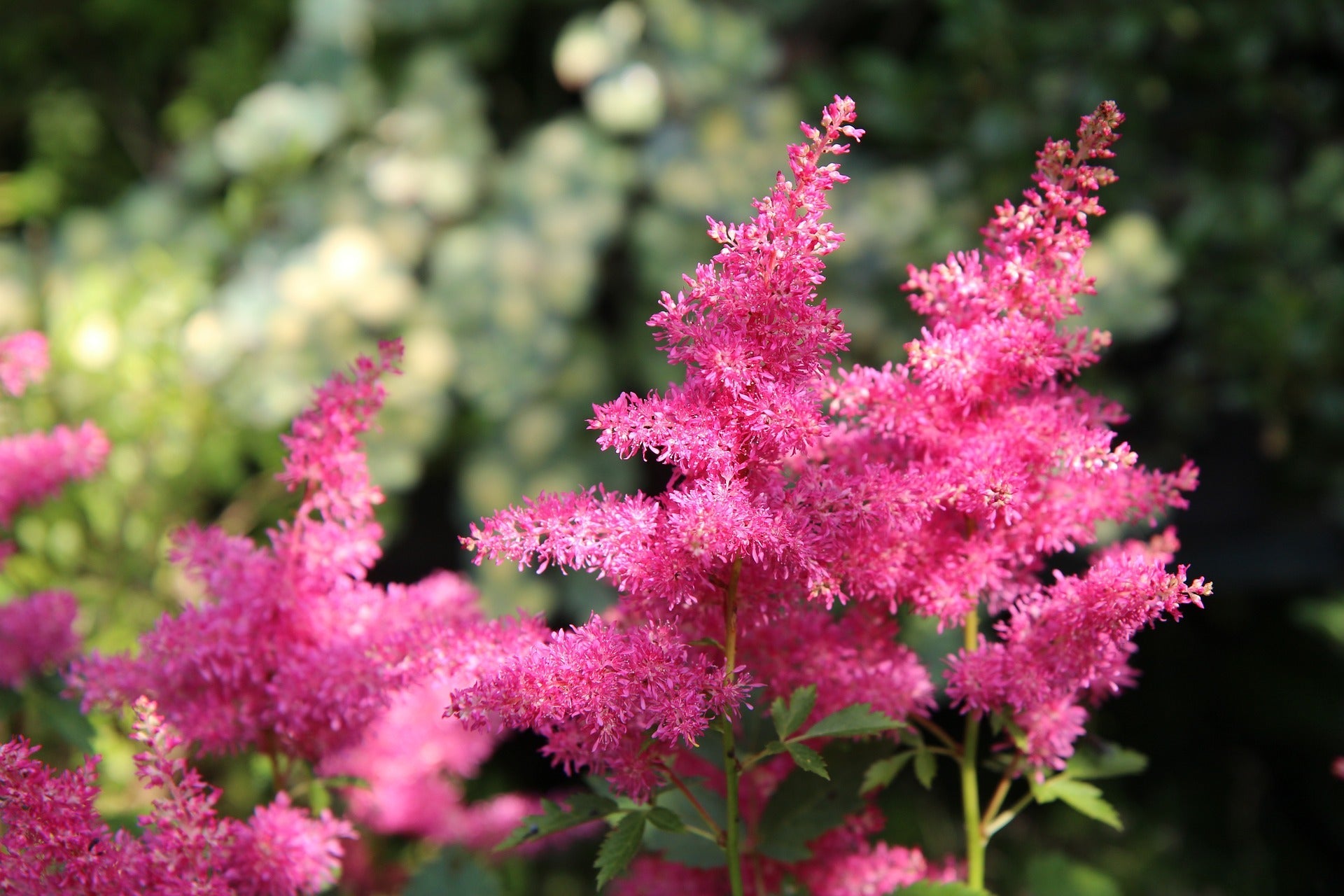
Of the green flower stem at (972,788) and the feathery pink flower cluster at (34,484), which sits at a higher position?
the feathery pink flower cluster at (34,484)

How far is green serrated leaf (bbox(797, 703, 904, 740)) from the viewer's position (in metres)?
0.45

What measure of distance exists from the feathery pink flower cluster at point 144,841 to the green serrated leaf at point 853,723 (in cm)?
22

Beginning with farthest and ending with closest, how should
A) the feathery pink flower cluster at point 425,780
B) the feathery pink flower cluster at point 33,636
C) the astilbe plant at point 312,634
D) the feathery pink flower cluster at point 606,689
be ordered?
the feathery pink flower cluster at point 425,780
the feathery pink flower cluster at point 33,636
the astilbe plant at point 312,634
the feathery pink flower cluster at point 606,689

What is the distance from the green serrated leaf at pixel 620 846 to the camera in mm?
452

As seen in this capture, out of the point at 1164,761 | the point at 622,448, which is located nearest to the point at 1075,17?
the point at 1164,761

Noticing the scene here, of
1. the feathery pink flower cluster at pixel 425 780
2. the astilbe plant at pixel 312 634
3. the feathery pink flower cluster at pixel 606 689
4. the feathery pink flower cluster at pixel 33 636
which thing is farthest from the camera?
the feathery pink flower cluster at pixel 425 780

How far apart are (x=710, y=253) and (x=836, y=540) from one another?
1.25 m

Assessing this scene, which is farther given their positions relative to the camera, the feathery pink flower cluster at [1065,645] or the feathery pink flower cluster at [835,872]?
the feathery pink flower cluster at [835,872]

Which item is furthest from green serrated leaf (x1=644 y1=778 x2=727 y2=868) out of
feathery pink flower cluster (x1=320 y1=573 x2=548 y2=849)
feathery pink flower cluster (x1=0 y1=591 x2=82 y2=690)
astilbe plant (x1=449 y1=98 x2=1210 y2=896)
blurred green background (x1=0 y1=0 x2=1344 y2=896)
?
blurred green background (x1=0 y1=0 x2=1344 y2=896)

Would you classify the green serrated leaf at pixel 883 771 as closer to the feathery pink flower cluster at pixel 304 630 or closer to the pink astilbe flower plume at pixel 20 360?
the feathery pink flower cluster at pixel 304 630

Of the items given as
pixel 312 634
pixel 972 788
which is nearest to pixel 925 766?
pixel 972 788

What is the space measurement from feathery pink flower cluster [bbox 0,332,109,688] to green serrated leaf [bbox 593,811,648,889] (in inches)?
16.3

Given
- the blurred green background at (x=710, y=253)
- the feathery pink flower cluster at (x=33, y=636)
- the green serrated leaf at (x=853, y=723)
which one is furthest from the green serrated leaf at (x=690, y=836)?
the blurred green background at (x=710, y=253)

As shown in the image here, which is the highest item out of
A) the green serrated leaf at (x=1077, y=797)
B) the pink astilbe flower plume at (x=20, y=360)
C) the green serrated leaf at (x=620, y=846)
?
the pink astilbe flower plume at (x=20, y=360)
